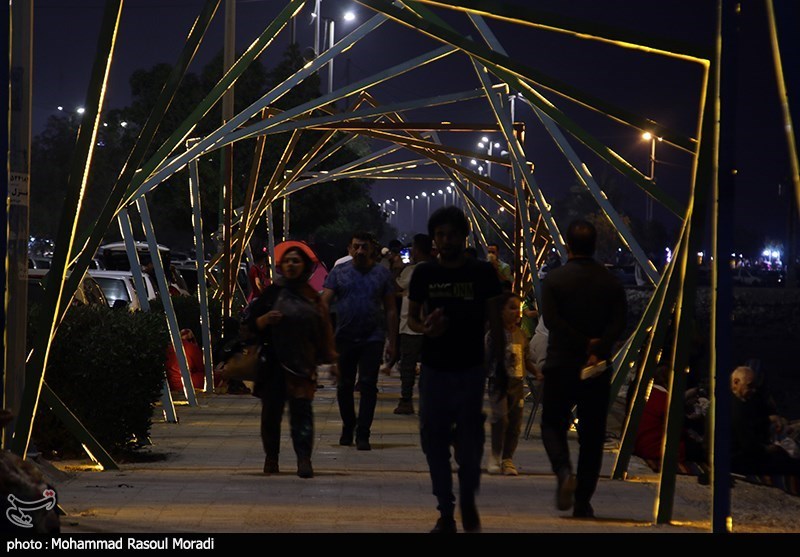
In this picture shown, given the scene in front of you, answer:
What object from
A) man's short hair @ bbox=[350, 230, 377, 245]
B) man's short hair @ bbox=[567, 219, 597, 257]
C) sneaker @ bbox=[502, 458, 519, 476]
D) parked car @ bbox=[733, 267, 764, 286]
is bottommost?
sneaker @ bbox=[502, 458, 519, 476]

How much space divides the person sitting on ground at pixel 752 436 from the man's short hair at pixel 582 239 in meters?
3.72

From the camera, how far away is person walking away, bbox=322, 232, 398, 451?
1161 cm

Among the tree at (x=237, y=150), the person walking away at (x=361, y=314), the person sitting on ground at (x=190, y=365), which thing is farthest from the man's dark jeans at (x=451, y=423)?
the tree at (x=237, y=150)

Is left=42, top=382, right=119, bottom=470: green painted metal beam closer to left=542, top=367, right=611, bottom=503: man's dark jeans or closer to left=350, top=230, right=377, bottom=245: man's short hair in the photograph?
left=350, top=230, right=377, bottom=245: man's short hair

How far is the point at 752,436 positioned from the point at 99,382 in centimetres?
512

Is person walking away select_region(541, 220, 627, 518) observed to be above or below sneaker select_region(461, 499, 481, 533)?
above

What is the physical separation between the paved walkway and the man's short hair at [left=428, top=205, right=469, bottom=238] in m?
1.58

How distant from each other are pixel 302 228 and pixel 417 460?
48116 millimetres

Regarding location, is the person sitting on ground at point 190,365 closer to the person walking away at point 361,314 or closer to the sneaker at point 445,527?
the person walking away at point 361,314

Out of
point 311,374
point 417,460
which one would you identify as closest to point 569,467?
point 311,374

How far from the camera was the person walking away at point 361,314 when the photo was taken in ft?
38.1

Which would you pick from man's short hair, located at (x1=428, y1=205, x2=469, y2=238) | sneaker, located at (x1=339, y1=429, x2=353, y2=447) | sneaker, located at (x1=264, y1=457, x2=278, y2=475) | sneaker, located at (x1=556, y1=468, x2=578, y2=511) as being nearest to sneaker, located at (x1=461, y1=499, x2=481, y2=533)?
sneaker, located at (x1=556, y1=468, x2=578, y2=511)

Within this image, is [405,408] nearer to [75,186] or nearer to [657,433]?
[657,433]

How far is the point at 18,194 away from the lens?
8.61 metres
